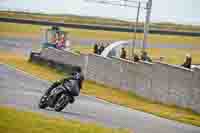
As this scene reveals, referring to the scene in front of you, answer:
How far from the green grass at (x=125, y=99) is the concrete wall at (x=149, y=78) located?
0.28 meters

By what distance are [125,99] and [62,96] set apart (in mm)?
8234

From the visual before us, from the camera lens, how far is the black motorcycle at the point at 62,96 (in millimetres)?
16391

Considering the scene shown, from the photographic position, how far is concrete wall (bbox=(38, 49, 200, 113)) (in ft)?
73.0

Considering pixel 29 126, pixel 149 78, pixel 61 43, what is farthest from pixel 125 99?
pixel 61 43

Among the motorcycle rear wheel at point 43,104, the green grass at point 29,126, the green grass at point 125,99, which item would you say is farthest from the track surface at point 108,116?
the green grass at point 29,126

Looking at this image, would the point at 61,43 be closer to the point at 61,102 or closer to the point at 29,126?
the point at 61,102

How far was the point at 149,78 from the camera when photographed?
25.5 meters

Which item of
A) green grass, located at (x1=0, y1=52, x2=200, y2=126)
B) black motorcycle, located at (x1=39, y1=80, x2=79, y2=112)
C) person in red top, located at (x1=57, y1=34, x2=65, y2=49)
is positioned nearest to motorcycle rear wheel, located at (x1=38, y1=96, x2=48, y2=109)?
black motorcycle, located at (x1=39, y1=80, x2=79, y2=112)

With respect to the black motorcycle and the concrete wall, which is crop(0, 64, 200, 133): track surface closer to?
the black motorcycle

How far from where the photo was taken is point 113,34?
234 feet

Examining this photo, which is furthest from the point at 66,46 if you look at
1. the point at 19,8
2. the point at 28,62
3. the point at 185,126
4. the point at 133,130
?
the point at 19,8

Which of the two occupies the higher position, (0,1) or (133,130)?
(0,1)

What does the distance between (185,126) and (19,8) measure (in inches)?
310

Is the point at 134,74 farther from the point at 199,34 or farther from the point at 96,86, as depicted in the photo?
the point at 199,34
